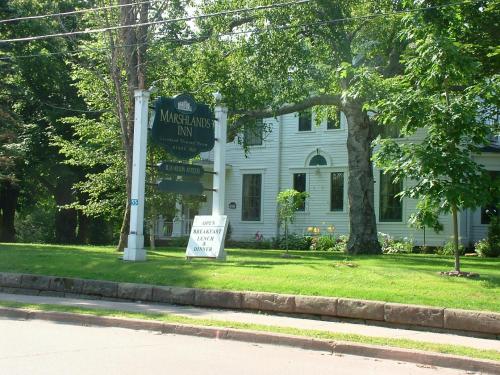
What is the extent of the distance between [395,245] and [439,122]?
15.3 m

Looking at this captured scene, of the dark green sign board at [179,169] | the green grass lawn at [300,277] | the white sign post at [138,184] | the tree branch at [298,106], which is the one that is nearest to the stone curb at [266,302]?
the green grass lawn at [300,277]

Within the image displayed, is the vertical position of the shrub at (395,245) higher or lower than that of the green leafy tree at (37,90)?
lower

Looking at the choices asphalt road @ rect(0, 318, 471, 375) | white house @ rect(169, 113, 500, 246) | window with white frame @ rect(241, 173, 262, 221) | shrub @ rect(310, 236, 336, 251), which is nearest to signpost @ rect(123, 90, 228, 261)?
asphalt road @ rect(0, 318, 471, 375)

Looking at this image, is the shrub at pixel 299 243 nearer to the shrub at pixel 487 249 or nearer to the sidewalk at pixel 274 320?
the shrub at pixel 487 249

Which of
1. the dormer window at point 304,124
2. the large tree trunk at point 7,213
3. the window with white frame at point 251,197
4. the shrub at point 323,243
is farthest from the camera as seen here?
the large tree trunk at point 7,213

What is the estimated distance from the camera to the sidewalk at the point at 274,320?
9462 millimetres

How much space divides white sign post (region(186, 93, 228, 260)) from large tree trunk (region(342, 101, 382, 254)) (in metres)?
5.53

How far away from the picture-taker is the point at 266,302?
1170 cm

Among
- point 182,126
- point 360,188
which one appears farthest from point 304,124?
point 182,126

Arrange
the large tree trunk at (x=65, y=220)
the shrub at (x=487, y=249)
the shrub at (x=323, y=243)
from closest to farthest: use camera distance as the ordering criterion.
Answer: the shrub at (x=487, y=249) → the shrub at (x=323, y=243) → the large tree trunk at (x=65, y=220)

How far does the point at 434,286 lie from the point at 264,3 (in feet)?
39.6

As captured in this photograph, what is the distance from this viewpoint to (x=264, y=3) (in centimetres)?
2036

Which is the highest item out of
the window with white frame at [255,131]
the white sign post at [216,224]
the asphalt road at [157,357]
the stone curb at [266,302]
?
the window with white frame at [255,131]

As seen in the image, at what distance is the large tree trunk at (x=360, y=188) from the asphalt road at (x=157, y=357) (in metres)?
12.7
